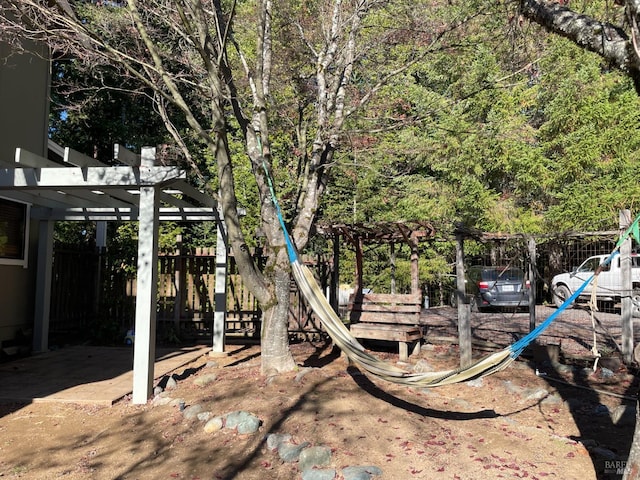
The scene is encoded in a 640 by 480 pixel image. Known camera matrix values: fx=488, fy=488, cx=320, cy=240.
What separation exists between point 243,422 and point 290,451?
2.02 ft

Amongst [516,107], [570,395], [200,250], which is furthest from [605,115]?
[200,250]

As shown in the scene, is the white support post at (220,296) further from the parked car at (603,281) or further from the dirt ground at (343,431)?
the parked car at (603,281)

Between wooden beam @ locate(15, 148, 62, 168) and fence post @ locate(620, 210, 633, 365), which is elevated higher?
wooden beam @ locate(15, 148, 62, 168)

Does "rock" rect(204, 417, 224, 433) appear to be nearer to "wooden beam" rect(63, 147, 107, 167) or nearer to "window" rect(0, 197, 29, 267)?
"wooden beam" rect(63, 147, 107, 167)

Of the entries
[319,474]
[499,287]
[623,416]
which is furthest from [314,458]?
[499,287]

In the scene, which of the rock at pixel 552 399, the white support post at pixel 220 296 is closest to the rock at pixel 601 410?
the rock at pixel 552 399

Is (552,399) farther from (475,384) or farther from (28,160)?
(28,160)

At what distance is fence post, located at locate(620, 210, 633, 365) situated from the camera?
6227mm

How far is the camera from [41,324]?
7891 millimetres

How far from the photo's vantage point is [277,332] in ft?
18.5

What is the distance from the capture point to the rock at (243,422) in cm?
415

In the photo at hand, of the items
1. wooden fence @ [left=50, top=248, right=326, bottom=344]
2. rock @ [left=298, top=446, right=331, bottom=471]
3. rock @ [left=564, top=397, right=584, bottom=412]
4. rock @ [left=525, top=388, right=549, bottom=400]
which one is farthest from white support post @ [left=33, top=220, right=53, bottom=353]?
rock @ [left=564, top=397, right=584, bottom=412]

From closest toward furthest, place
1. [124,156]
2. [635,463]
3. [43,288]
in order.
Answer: [635,463] < [124,156] < [43,288]

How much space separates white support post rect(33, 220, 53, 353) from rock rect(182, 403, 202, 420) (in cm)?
448
